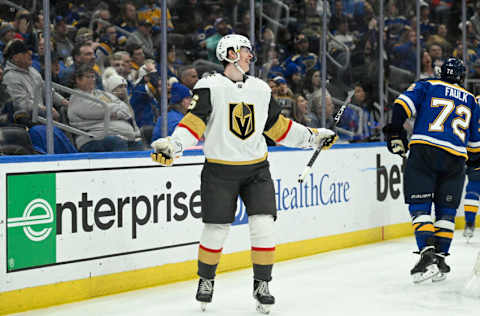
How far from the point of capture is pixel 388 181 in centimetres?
667

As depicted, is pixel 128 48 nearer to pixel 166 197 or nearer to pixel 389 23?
pixel 166 197

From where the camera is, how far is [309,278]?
4.70m

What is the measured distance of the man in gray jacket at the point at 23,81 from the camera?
4.64 metres

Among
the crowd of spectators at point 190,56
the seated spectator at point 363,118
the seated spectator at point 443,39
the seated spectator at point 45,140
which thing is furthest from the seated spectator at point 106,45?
the seated spectator at point 443,39

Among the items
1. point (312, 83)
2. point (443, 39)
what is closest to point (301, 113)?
point (312, 83)

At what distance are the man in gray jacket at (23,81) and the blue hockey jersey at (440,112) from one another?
2237 millimetres

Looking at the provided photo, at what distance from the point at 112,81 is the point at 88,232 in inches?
66.8

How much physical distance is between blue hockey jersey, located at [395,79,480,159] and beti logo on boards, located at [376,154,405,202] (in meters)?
1.92

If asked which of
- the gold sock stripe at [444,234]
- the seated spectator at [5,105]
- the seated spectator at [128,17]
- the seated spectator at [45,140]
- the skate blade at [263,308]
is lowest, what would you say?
the skate blade at [263,308]

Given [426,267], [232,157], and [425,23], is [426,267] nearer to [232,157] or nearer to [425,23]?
[232,157]

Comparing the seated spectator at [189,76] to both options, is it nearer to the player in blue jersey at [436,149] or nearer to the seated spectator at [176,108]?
the seated spectator at [176,108]

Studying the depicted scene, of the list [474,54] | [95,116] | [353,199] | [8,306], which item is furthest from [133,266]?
[474,54]

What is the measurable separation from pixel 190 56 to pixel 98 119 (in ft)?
5.56

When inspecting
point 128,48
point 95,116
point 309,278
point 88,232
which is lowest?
point 309,278
